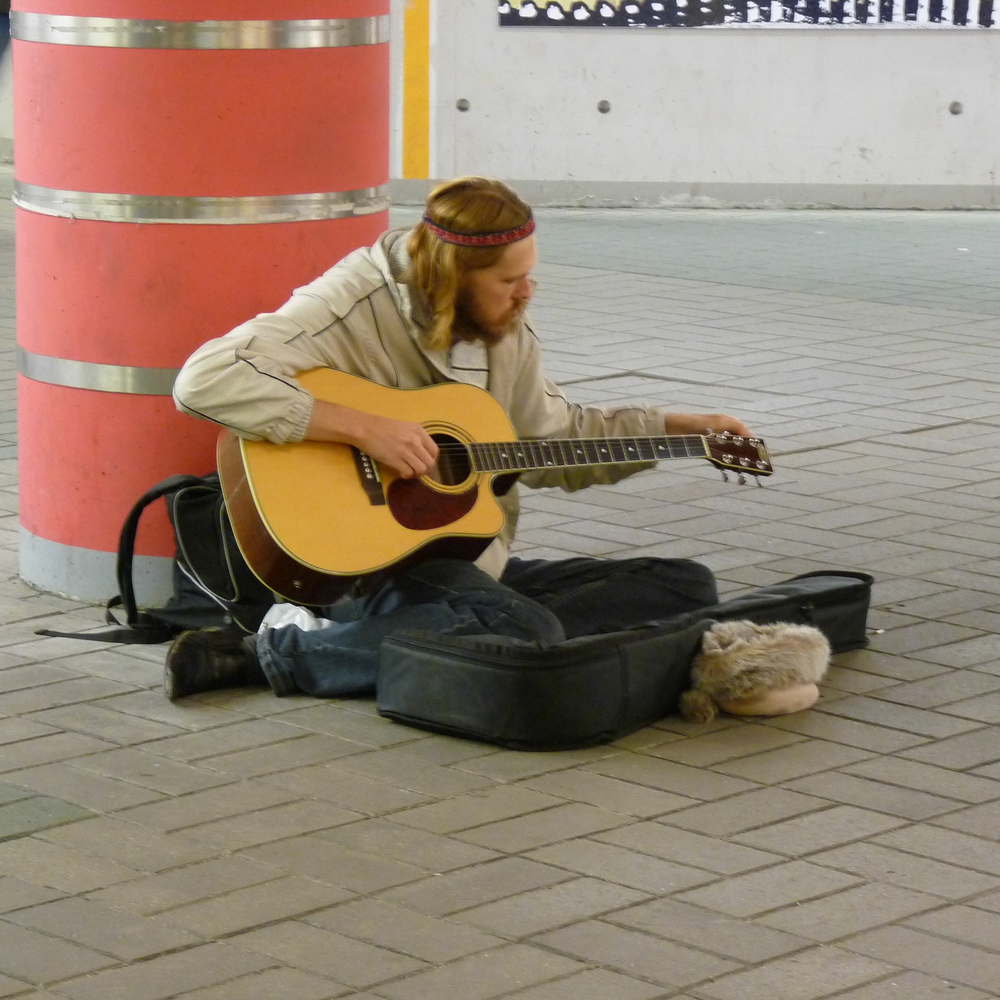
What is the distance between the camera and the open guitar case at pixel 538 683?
3.87 metres

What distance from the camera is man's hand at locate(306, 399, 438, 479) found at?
4.12 meters

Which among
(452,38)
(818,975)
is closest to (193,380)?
(818,975)

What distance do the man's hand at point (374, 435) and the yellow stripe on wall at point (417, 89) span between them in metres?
10.1

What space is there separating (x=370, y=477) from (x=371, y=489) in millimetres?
26

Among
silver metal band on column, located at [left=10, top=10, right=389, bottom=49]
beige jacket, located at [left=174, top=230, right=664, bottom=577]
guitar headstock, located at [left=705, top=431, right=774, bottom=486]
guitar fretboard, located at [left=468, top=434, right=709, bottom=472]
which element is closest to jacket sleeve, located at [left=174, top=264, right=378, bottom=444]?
beige jacket, located at [left=174, top=230, right=664, bottom=577]

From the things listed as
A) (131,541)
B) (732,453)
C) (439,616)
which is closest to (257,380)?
(439,616)

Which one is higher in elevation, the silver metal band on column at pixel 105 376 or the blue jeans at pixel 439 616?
the silver metal band on column at pixel 105 376

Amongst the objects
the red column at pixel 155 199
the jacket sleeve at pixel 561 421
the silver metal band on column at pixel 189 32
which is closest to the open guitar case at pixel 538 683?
the jacket sleeve at pixel 561 421

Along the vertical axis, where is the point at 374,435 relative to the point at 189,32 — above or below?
below

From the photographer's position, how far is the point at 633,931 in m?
3.09

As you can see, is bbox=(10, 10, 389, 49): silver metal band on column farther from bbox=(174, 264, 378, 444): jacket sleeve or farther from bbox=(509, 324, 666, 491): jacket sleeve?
bbox=(509, 324, 666, 491): jacket sleeve

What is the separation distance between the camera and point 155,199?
4715 mm

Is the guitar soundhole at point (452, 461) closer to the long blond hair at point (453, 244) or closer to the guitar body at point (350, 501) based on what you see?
the guitar body at point (350, 501)

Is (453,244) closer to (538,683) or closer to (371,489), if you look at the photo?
(371,489)
